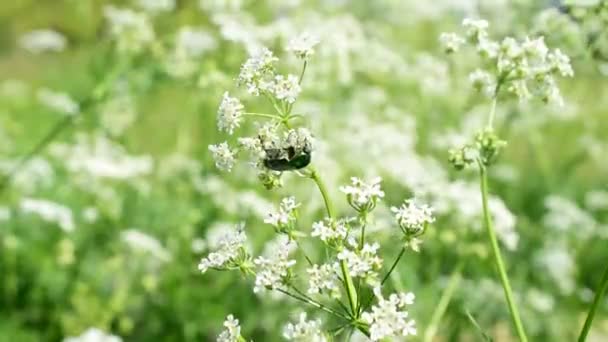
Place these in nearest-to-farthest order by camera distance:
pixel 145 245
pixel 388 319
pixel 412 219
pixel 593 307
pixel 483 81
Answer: pixel 388 319 → pixel 412 219 → pixel 593 307 → pixel 483 81 → pixel 145 245

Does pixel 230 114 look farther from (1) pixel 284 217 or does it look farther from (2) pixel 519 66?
(2) pixel 519 66

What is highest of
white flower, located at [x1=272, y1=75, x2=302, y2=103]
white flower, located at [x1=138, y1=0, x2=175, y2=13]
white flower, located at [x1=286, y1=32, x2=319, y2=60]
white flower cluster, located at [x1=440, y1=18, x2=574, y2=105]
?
white flower, located at [x1=138, y1=0, x2=175, y2=13]

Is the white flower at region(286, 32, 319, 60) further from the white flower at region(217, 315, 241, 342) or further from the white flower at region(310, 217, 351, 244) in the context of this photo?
the white flower at region(217, 315, 241, 342)

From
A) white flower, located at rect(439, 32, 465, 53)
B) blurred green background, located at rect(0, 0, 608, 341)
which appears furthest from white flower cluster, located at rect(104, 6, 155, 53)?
white flower, located at rect(439, 32, 465, 53)

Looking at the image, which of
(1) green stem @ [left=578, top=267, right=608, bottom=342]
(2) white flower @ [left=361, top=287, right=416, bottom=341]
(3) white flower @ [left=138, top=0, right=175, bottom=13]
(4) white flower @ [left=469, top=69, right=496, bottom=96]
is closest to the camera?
(2) white flower @ [left=361, top=287, right=416, bottom=341]

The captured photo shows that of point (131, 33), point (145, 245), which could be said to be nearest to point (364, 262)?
point (145, 245)
